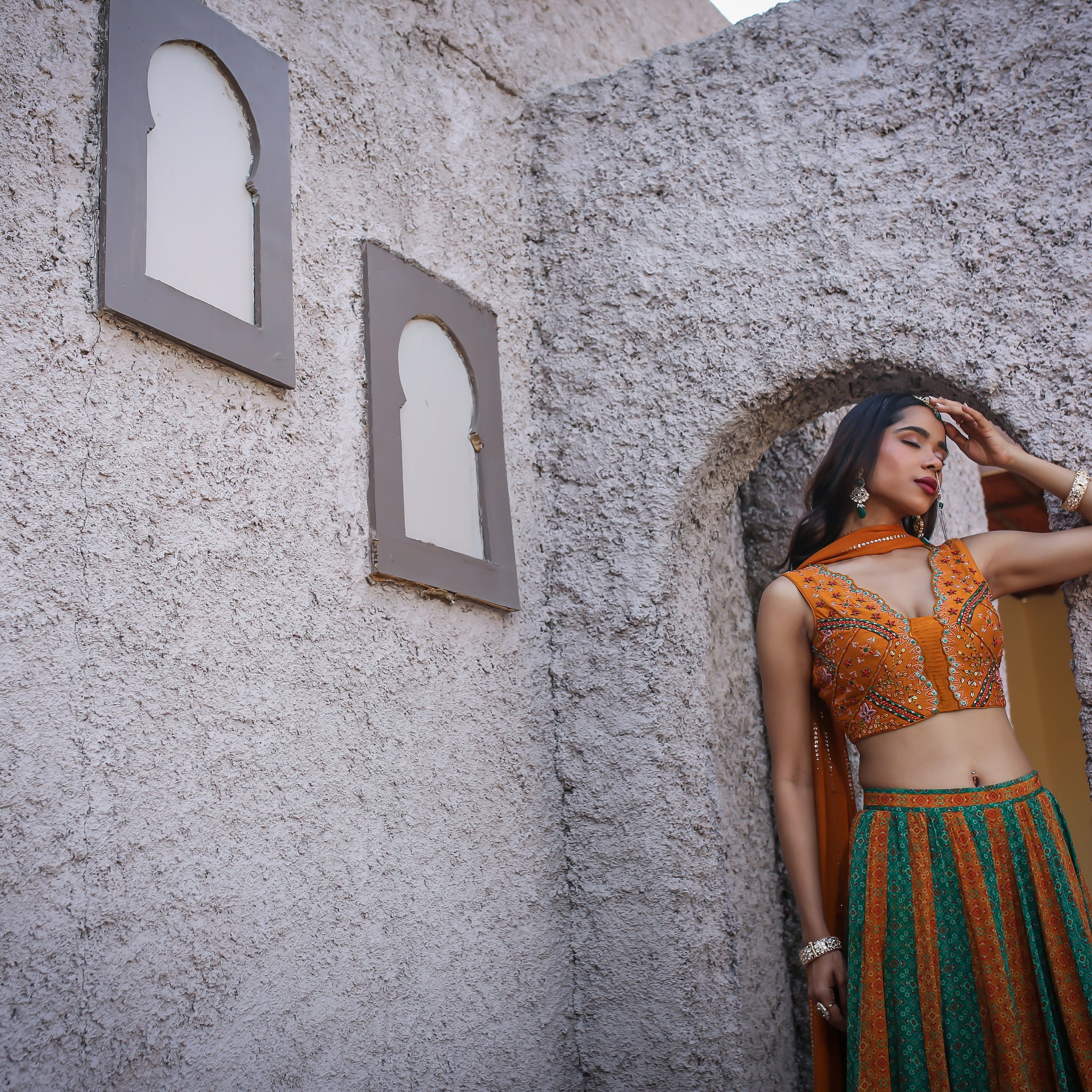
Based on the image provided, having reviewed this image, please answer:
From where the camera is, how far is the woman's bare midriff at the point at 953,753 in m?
1.90

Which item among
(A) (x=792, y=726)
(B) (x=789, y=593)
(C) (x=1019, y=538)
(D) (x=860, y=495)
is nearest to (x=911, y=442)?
(D) (x=860, y=495)

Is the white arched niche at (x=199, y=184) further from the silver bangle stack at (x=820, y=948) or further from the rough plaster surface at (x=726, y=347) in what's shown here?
the silver bangle stack at (x=820, y=948)

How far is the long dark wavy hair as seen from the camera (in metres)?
2.19

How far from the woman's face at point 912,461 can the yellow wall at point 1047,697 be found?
6.66 ft

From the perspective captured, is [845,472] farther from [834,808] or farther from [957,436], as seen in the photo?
[834,808]

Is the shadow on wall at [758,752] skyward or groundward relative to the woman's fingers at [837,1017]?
skyward

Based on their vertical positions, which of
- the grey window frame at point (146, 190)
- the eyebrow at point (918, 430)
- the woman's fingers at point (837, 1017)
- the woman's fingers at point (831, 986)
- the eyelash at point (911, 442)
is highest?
the grey window frame at point (146, 190)

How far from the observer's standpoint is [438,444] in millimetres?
2215

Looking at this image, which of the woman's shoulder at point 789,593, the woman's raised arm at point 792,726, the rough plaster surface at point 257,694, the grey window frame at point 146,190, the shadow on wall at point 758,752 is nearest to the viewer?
the rough plaster surface at point 257,694

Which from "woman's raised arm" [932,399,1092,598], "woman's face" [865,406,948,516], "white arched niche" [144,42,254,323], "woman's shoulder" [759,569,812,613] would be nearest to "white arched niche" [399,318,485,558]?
"white arched niche" [144,42,254,323]

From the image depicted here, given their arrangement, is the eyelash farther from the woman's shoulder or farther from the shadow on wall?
the shadow on wall

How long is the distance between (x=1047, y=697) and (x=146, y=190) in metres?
4.31

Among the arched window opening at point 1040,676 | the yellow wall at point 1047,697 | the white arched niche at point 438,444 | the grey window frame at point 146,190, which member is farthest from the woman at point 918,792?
the yellow wall at point 1047,697

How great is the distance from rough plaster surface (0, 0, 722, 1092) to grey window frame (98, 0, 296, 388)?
0.04m
